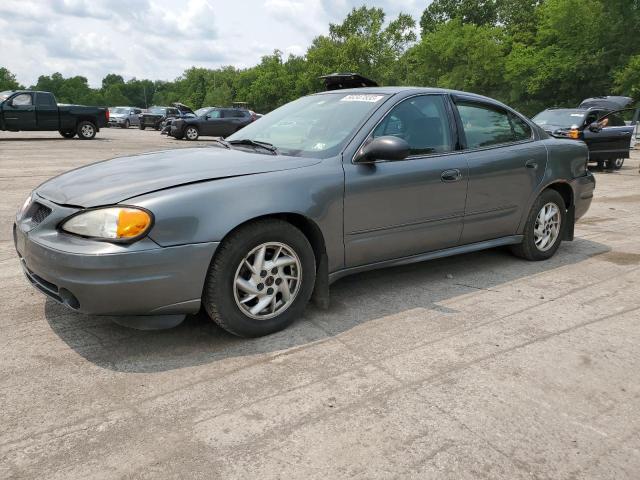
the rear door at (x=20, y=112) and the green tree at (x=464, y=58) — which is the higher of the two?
the green tree at (x=464, y=58)

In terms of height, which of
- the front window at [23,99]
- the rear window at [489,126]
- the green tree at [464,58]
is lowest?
the rear window at [489,126]

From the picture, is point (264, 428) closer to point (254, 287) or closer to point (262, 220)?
point (254, 287)

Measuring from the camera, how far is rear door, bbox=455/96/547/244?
441 cm

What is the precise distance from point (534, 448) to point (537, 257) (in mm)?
3083

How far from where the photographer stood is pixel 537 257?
202 inches

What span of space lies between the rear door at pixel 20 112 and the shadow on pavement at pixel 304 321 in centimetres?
1849

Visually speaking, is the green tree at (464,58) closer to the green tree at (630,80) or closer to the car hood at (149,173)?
the green tree at (630,80)

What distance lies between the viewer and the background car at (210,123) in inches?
936

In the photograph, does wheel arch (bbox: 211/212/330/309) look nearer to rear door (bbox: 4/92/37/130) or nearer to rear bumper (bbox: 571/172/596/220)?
rear bumper (bbox: 571/172/596/220)

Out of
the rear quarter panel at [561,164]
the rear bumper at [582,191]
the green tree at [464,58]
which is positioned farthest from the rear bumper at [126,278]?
the green tree at [464,58]

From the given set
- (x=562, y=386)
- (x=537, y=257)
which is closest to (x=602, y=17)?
(x=537, y=257)

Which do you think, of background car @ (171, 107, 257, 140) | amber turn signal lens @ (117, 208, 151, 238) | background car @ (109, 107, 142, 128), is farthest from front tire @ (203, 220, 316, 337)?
background car @ (109, 107, 142, 128)

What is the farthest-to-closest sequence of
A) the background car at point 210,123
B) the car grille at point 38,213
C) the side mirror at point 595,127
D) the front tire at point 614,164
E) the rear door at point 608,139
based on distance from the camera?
1. the background car at point 210,123
2. the front tire at point 614,164
3. the rear door at point 608,139
4. the side mirror at point 595,127
5. the car grille at point 38,213

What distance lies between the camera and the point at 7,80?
318 feet
